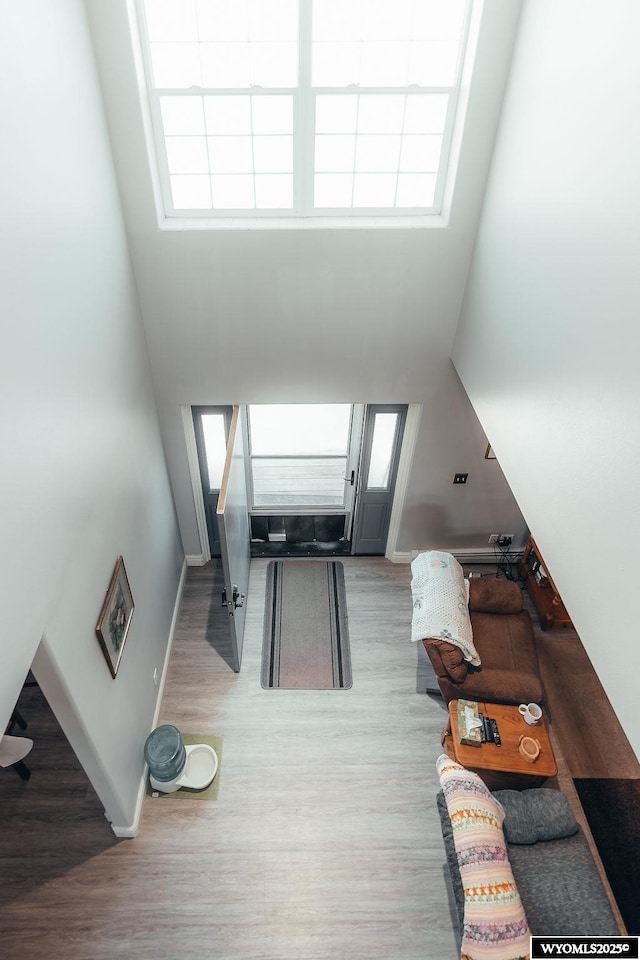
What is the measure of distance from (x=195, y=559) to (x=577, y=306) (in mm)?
4444

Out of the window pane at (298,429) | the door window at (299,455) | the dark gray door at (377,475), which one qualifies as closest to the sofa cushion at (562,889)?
the dark gray door at (377,475)

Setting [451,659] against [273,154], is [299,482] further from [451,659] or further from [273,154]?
[273,154]

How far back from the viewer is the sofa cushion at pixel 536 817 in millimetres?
3506

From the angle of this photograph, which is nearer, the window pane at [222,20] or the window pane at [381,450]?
the window pane at [222,20]

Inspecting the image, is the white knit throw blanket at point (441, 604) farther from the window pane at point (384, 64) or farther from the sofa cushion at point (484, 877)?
the window pane at point (384, 64)

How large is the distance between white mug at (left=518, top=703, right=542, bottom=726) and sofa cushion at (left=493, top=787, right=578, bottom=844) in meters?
0.50

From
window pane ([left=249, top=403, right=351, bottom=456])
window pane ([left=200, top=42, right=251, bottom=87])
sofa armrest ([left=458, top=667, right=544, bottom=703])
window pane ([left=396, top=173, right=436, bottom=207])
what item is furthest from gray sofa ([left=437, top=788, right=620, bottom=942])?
window pane ([left=249, top=403, right=351, bottom=456])

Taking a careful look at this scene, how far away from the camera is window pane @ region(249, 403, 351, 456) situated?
840 cm

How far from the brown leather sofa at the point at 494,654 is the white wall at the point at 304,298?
135 cm

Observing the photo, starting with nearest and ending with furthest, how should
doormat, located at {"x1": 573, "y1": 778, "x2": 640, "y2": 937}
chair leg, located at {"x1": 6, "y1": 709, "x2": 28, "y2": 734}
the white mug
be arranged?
doormat, located at {"x1": 573, "y1": 778, "x2": 640, "y2": 937} → the white mug → chair leg, located at {"x1": 6, "y1": 709, "x2": 28, "y2": 734}

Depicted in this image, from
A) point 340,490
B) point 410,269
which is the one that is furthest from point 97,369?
point 340,490

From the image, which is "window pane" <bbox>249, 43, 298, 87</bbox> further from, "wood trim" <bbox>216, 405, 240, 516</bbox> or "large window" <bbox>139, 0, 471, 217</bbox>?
"wood trim" <bbox>216, 405, 240, 516</bbox>

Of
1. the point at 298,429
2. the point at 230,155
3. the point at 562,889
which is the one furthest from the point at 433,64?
the point at 298,429

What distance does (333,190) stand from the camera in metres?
3.76
